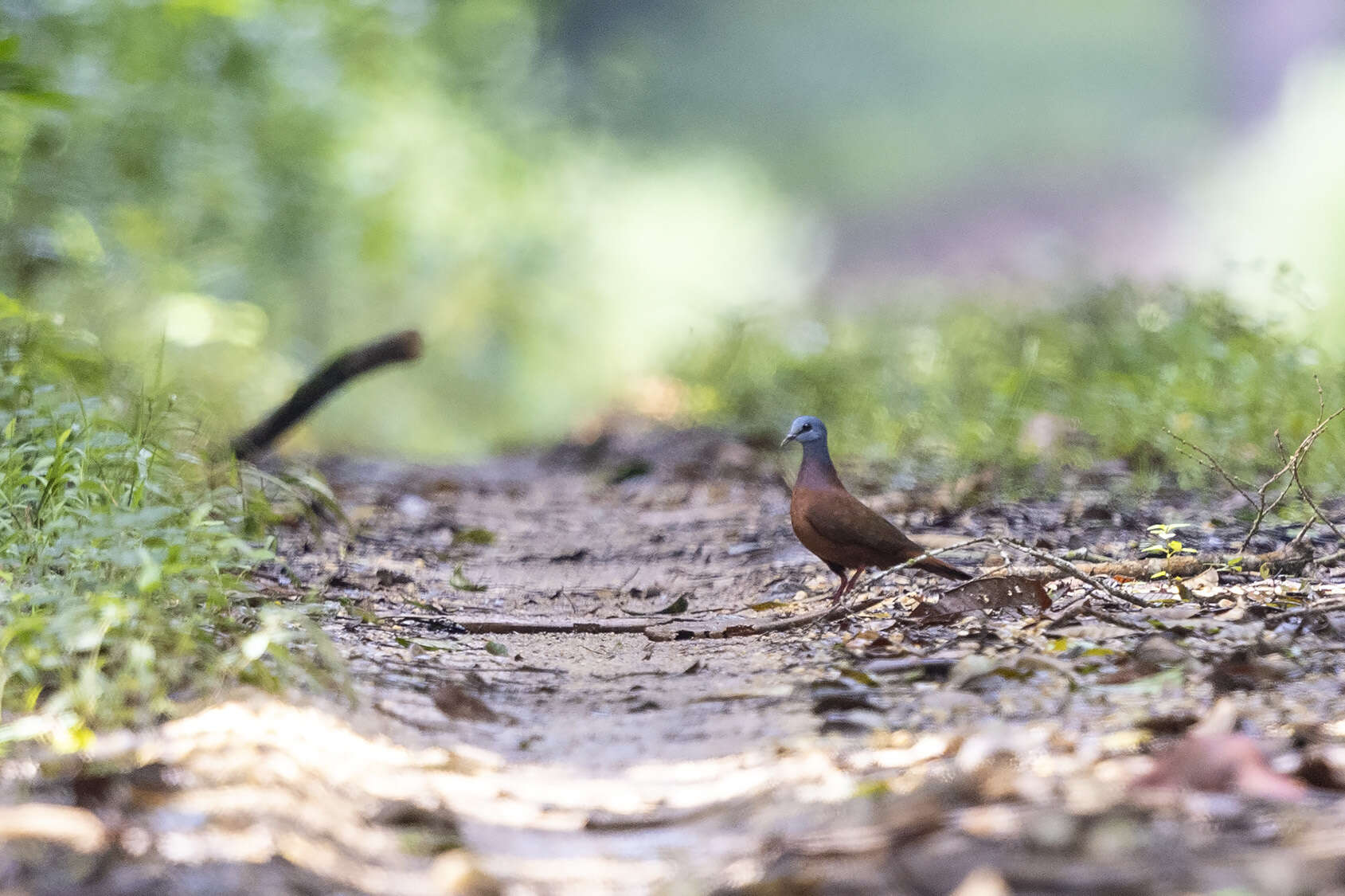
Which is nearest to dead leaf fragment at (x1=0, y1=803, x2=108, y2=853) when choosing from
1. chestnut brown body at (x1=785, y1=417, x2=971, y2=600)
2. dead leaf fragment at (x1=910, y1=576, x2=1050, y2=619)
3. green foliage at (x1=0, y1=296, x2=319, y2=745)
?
green foliage at (x1=0, y1=296, x2=319, y2=745)

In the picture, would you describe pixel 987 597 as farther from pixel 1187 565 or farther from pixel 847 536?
pixel 1187 565

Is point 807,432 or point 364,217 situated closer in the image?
point 807,432

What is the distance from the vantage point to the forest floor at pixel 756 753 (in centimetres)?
148

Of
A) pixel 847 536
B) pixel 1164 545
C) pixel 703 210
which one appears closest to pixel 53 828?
pixel 847 536

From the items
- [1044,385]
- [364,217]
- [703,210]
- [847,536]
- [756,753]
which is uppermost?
[703,210]

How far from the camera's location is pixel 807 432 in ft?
12.3

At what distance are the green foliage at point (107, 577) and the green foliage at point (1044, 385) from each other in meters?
3.19

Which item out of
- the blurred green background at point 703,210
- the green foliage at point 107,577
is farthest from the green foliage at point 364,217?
the green foliage at point 107,577

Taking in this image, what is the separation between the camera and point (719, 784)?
1.95m

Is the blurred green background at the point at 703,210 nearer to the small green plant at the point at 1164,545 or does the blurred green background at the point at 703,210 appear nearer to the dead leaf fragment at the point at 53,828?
the small green plant at the point at 1164,545

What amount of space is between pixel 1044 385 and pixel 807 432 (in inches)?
126

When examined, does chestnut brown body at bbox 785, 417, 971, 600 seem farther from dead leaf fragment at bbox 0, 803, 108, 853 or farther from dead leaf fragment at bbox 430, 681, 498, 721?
dead leaf fragment at bbox 0, 803, 108, 853

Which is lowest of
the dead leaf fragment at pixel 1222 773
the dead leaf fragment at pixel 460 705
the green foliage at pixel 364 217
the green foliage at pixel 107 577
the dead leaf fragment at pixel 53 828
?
the dead leaf fragment at pixel 460 705

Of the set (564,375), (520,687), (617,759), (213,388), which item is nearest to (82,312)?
(213,388)
